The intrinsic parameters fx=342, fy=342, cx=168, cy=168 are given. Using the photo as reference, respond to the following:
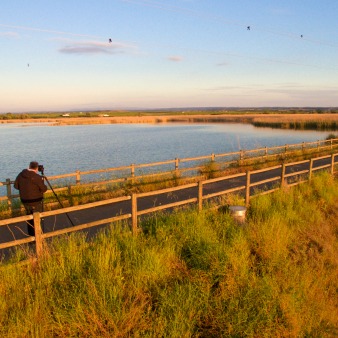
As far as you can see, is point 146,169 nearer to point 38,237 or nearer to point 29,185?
point 29,185

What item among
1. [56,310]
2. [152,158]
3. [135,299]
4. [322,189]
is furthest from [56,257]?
[152,158]

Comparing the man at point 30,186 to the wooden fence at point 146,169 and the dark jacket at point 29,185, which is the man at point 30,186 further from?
the wooden fence at point 146,169

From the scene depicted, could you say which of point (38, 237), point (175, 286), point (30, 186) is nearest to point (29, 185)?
point (30, 186)

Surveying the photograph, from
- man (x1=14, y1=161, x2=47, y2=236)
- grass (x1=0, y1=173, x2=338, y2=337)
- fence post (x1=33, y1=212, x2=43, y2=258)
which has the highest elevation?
man (x1=14, y1=161, x2=47, y2=236)

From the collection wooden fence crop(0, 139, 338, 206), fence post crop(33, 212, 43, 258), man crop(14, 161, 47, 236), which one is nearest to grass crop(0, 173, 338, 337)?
fence post crop(33, 212, 43, 258)

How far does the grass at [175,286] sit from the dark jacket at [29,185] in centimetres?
176

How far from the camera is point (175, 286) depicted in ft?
16.9

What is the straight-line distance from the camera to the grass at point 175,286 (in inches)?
170

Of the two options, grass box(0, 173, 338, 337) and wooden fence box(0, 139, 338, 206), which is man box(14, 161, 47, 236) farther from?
wooden fence box(0, 139, 338, 206)

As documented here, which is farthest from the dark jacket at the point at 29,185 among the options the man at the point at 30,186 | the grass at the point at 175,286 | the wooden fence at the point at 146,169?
the wooden fence at the point at 146,169

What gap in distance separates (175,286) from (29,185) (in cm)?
403

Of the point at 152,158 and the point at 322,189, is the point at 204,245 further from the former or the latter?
the point at 152,158

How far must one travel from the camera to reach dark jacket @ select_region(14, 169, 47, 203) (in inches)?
288

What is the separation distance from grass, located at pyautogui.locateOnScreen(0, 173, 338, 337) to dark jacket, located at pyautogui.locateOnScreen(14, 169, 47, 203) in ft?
5.76
